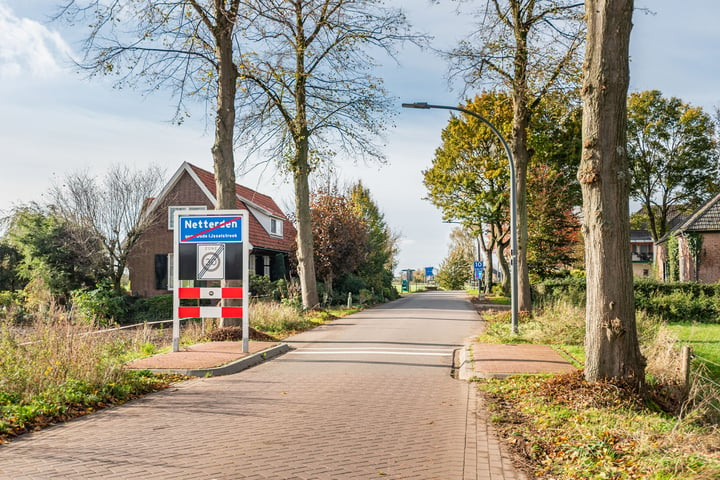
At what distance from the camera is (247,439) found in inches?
241

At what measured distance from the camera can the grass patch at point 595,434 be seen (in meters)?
5.04

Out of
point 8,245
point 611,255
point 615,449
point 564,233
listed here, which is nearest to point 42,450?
point 615,449

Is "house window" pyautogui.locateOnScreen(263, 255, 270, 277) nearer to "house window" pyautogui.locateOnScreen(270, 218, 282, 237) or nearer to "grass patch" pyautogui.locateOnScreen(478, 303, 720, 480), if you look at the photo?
"house window" pyautogui.locateOnScreen(270, 218, 282, 237)

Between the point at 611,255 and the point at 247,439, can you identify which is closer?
the point at 247,439

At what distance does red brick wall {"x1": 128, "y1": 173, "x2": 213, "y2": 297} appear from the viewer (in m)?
32.9

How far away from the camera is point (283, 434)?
6.30 m

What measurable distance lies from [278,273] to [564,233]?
17.1 metres

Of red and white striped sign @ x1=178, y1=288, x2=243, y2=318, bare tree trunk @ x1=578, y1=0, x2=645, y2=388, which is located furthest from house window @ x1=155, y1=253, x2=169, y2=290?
bare tree trunk @ x1=578, y1=0, x2=645, y2=388

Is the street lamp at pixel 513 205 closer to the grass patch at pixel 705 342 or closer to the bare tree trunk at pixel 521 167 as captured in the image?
the bare tree trunk at pixel 521 167

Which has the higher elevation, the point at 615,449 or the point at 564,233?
the point at 564,233

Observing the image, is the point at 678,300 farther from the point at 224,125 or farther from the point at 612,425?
the point at 612,425

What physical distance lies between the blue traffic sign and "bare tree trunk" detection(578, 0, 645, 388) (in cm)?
730

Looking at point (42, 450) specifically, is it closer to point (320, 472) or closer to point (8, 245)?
point (320, 472)

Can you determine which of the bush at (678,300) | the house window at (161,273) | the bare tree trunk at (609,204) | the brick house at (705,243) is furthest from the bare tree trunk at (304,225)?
the brick house at (705,243)
